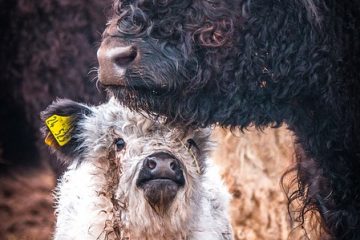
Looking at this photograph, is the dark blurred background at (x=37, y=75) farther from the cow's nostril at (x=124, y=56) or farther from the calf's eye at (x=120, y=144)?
the cow's nostril at (x=124, y=56)

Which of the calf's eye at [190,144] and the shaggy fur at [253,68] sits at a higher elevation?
the calf's eye at [190,144]

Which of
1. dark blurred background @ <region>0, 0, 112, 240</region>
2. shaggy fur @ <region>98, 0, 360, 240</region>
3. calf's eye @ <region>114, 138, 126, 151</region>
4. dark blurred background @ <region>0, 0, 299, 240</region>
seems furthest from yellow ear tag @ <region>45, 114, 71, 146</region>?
shaggy fur @ <region>98, 0, 360, 240</region>

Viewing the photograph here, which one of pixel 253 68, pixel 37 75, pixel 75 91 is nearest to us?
pixel 253 68

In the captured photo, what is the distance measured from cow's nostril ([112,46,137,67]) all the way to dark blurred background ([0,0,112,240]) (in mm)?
2848

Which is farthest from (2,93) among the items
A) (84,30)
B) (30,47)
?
(84,30)

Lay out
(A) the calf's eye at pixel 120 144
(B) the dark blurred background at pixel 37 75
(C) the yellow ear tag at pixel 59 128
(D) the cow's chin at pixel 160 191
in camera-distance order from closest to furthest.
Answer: (D) the cow's chin at pixel 160 191, (A) the calf's eye at pixel 120 144, (C) the yellow ear tag at pixel 59 128, (B) the dark blurred background at pixel 37 75

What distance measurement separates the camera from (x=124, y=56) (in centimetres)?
351

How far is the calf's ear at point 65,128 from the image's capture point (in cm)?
530

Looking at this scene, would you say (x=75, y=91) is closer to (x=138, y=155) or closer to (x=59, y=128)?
(x=59, y=128)

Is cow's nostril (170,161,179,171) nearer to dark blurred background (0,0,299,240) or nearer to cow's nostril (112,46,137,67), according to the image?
cow's nostril (112,46,137,67)

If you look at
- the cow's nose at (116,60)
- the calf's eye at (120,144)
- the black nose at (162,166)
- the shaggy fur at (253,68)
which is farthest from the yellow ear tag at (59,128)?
the cow's nose at (116,60)

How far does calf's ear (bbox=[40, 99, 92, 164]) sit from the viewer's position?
530 centimetres

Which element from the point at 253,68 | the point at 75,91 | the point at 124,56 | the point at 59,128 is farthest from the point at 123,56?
the point at 75,91

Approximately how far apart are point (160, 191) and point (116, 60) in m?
1.41
